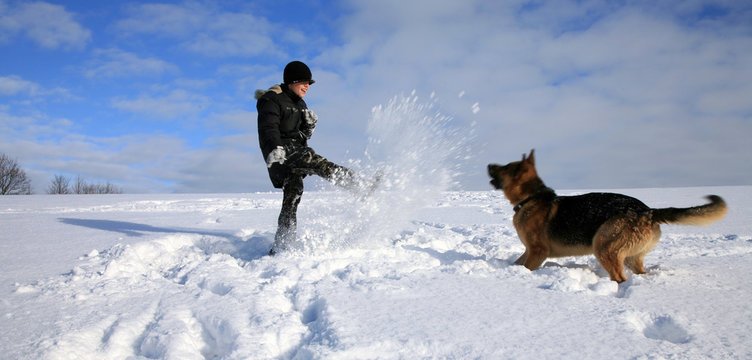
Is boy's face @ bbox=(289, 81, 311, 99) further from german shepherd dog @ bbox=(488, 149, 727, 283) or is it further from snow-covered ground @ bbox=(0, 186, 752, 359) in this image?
german shepherd dog @ bbox=(488, 149, 727, 283)

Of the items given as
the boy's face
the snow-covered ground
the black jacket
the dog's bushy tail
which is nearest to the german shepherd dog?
the dog's bushy tail

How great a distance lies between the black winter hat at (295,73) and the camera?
432cm

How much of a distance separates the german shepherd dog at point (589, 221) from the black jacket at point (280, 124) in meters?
2.48

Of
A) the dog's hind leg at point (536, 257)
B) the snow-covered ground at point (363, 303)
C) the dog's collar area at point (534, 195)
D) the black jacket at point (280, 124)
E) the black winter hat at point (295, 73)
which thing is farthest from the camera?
the black winter hat at point (295, 73)

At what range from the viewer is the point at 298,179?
431 centimetres

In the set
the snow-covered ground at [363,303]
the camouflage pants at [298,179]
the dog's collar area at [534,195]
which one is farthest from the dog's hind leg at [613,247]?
the camouflage pants at [298,179]

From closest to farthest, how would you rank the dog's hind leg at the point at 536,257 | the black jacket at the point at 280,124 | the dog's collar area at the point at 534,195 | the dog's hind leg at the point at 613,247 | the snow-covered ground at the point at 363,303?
the snow-covered ground at the point at 363,303 < the dog's hind leg at the point at 613,247 < the dog's hind leg at the point at 536,257 < the dog's collar area at the point at 534,195 < the black jacket at the point at 280,124

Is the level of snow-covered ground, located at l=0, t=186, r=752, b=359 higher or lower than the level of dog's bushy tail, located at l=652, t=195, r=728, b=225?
lower

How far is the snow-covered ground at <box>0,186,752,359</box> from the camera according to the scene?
180 cm

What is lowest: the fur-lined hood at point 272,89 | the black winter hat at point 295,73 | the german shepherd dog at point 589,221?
the german shepherd dog at point 589,221

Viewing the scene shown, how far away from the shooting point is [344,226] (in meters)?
4.66

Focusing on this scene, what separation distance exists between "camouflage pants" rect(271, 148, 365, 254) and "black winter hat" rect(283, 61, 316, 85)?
33.4 inches

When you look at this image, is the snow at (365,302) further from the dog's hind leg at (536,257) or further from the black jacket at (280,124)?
the black jacket at (280,124)

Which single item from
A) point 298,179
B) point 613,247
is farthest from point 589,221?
point 298,179
